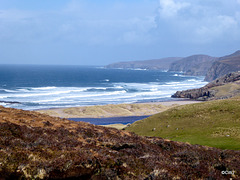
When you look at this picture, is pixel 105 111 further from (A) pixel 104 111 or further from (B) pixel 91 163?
(B) pixel 91 163

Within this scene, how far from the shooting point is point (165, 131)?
34.5 metres

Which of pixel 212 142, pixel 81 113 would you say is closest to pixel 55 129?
pixel 212 142

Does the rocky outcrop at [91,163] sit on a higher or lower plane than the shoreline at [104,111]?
higher

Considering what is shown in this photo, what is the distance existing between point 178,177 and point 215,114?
2860cm

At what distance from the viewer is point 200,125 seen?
108ft

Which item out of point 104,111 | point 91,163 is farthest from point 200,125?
point 104,111

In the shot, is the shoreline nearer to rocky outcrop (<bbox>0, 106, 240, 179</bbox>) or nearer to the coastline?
the coastline

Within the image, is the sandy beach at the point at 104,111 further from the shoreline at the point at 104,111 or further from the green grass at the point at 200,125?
the green grass at the point at 200,125

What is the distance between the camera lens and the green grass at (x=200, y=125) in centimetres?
2633

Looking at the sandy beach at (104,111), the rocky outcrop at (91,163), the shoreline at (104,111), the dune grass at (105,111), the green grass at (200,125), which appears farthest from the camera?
the dune grass at (105,111)

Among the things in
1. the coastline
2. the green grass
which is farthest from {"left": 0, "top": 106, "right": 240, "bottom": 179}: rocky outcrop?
the coastline

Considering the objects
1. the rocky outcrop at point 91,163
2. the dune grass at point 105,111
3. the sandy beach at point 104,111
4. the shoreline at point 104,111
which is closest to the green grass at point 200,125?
the rocky outcrop at point 91,163

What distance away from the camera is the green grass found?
26.3 m

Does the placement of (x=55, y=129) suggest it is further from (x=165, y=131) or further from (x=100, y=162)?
(x=165, y=131)
